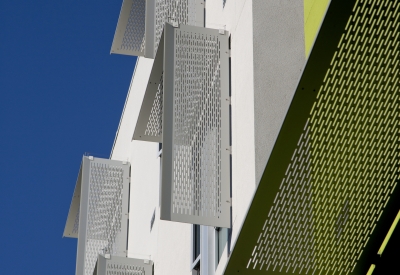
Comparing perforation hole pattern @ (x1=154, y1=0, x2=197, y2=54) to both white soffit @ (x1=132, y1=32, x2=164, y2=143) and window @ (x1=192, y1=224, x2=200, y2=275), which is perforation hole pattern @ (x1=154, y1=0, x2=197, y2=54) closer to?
white soffit @ (x1=132, y1=32, x2=164, y2=143)

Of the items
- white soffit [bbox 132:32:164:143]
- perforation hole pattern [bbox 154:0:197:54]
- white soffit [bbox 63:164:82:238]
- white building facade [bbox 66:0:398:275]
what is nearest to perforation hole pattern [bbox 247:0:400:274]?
white building facade [bbox 66:0:398:275]

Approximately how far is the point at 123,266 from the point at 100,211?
297cm

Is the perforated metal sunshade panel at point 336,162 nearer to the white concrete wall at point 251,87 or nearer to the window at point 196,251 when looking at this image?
the white concrete wall at point 251,87

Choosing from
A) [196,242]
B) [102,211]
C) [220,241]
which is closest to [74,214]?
[102,211]

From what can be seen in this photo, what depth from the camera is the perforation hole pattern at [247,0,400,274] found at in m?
4.91

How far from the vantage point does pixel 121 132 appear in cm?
2064

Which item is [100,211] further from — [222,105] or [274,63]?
[274,63]

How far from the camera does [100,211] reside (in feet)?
55.5

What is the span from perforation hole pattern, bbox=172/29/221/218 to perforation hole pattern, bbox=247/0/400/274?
383cm

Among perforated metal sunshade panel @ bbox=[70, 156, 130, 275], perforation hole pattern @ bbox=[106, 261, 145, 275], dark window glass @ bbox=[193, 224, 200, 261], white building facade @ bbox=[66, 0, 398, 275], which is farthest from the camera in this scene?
perforated metal sunshade panel @ bbox=[70, 156, 130, 275]

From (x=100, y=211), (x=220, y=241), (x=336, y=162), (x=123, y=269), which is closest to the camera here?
(x=336, y=162)

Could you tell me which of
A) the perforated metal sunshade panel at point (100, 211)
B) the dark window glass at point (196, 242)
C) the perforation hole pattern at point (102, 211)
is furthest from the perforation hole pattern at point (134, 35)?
the dark window glass at point (196, 242)

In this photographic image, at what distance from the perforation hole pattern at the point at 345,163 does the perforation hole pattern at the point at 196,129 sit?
3834 millimetres

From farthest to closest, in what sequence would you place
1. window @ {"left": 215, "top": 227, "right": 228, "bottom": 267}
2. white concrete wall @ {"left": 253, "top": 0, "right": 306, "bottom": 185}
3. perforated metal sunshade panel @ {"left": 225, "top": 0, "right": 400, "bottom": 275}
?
window @ {"left": 215, "top": 227, "right": 228, "bottom": 267} → white concrete wall @ {"left": 253, "top": 0, "right": 306, "bottom": 185} → perforated metal sunshade panel @ {"left": 225, "top": 0, "right": 400, "bottom": 275}
